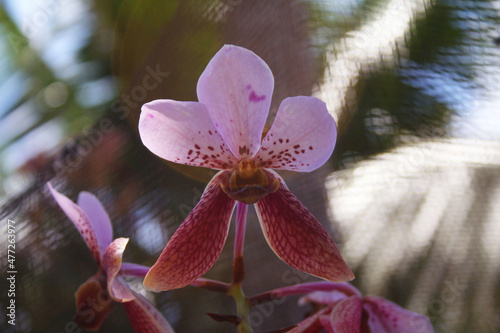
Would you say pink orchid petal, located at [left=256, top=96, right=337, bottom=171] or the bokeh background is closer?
pink orchid petal, located at [left=256, top=96, right=337, bottom=171]

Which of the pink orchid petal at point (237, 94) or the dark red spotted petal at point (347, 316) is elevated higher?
the pink orchid petal at point (237, 94)

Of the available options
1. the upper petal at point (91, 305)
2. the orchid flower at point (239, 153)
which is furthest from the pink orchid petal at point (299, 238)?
the upper petal at point (91, 305)

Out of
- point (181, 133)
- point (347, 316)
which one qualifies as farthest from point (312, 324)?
point (181, 133)

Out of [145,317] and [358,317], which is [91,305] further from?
[358,317]

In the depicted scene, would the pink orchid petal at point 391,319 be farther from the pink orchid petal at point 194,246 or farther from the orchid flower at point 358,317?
the pink orchid petal at point 194,246

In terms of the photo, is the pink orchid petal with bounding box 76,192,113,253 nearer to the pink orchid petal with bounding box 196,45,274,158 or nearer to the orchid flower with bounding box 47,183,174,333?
the orchid flower with bounding box 47,183,174,333

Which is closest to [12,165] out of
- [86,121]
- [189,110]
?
[86,121]

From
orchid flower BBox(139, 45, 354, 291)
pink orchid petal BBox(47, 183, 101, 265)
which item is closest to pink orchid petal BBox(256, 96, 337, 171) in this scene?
orchid flower BBox(139, 45, 354, 291)
